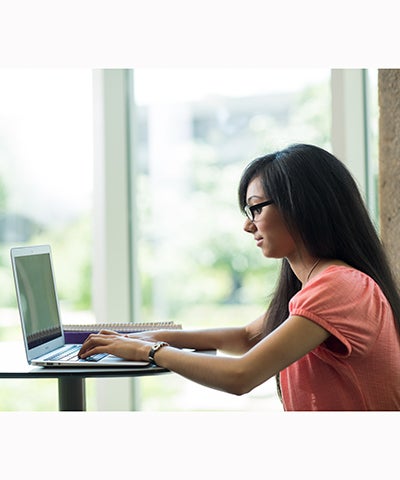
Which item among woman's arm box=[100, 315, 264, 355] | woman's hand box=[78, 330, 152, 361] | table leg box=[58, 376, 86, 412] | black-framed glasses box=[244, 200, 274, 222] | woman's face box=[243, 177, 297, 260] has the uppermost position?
black-framed glasses box=[244, 200, 274, 222]

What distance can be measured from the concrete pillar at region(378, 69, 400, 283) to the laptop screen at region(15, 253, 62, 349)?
1.11 m

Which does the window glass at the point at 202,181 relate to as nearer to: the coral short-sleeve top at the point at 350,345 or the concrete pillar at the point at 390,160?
the concrete pillar at the point at 390,160

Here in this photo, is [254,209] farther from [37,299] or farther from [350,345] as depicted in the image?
[37,299]

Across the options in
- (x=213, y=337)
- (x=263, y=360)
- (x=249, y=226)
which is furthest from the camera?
(x=213, y=337)

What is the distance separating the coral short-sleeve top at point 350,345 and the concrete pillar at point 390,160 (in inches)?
35.9

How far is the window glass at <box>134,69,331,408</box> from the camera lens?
3.51 metres

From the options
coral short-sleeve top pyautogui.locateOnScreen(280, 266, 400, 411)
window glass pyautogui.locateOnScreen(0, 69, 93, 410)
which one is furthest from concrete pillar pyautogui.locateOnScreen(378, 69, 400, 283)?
window glass pyautogui.locateOnScreen(0, 69, 93, 410)

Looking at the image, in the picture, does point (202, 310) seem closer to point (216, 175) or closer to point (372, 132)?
point (216, 175)

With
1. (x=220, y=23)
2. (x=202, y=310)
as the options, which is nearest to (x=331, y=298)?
(x=220, y=23)

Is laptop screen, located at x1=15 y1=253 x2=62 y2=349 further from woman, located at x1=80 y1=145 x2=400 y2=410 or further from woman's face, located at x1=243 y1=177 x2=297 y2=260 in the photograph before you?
woman's face, located at x1=243 y1=177 x2=297 y2=260

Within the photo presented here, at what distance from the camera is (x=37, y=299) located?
6.05ft

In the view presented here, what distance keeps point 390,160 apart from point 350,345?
1.15 m

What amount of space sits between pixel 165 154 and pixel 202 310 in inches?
30.0

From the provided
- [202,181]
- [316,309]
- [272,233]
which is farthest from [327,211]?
[202,181]
